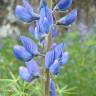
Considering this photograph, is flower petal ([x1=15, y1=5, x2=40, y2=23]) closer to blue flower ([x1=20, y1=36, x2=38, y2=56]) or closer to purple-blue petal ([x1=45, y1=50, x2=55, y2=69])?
blue flower ([x1=20, y1=36, x2=38, y2=56])

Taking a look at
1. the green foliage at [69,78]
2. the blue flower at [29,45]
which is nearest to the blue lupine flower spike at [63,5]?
the blue flower at [29,45]

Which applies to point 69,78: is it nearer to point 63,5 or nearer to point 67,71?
point 67,71

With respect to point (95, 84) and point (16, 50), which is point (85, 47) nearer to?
point (95, 84)

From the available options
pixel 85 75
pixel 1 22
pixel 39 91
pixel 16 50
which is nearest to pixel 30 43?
pixel 16 50

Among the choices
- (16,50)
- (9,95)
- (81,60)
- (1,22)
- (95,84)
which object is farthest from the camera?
(1,22)

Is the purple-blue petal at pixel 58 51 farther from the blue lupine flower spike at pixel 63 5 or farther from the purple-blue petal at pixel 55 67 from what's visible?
the blue lupine flower spike at pixel 63 5

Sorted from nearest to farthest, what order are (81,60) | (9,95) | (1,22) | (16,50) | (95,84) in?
(16,50), (9,95), (95,84), (81,60), (1,22)
